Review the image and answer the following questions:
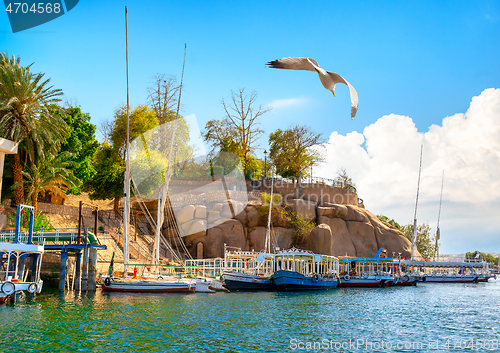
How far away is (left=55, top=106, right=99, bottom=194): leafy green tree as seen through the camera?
4409 cm

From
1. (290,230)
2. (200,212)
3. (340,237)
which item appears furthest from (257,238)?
(340,237)

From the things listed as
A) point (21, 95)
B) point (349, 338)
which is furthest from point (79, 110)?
point (349, 338)

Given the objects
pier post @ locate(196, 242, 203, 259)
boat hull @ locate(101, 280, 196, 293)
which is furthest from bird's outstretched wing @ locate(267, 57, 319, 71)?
pier post @ locate(196, 242, 203, 259)

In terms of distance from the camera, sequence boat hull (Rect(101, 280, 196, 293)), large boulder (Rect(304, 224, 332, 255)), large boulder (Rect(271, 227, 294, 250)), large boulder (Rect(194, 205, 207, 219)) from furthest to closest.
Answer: large boulder (Rect(271, 227, 294, 250)) → large boulder (Rect(304, 224, 332, 255)) → large boulder (Rect(194, 205, 207, 219)) → boat hull (Rect(101, 280, 196, 293))

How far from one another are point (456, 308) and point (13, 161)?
1537 inches

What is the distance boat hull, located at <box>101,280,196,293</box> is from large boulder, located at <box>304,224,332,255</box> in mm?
25489

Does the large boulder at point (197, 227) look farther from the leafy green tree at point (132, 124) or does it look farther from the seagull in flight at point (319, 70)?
the seagull in flight at point (319, 70)

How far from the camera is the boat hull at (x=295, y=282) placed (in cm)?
4088

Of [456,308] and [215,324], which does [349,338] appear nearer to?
[215,324]

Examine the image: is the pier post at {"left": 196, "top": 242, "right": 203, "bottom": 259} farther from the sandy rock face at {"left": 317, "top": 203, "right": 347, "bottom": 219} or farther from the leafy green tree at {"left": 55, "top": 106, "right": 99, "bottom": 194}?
the sandy rock face at {"left": 317, "top": 203, "right": 347, "bottom": 219}

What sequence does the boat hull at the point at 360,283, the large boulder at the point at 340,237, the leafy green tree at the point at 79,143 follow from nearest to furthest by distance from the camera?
the leafy green tree at the point at 79,143, the boat hull at the point at 360,283, the large boulder at the point at 340,237

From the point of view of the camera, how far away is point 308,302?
32.0 m

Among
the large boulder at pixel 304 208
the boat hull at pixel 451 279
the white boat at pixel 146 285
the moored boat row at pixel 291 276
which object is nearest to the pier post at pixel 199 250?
the moored boat row at pixel 291 276

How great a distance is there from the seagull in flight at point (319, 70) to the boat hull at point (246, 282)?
111 feet
